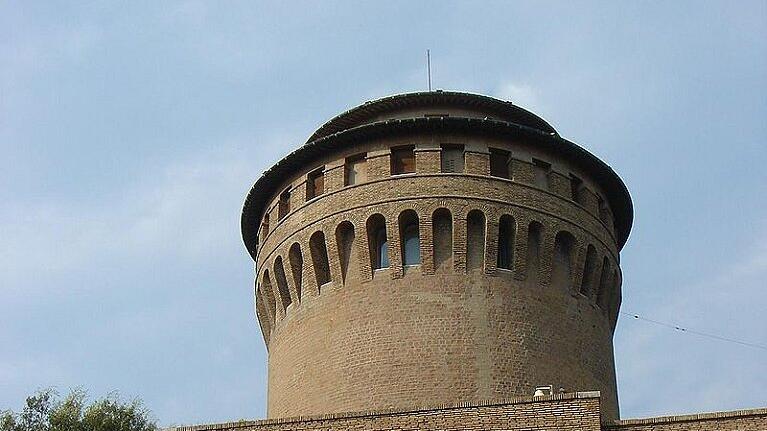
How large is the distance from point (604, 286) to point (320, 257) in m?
6.80

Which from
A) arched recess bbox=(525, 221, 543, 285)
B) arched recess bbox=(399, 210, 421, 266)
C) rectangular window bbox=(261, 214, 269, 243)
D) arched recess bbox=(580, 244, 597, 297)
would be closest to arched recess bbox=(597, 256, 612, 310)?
arched recess bbox=(580, 244, 597, 297)

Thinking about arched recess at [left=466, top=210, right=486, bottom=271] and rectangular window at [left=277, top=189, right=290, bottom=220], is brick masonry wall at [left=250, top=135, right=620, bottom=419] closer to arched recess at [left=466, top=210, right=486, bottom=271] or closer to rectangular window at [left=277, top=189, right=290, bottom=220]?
arched recess at [left=466, top=210, right=486, bottom=271]

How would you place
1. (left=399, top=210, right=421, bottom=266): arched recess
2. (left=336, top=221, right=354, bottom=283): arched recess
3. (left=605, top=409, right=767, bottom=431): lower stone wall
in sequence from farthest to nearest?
(left=336, top=221, right=354, bottom=283): arched recess → (left=399, top=210, right=421, bottom=266): arched recess → (left=605, top=409, right=767, bottom=431): lower stone wall

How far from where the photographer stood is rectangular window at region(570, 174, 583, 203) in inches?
1096

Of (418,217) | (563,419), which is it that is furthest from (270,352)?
(563,419)

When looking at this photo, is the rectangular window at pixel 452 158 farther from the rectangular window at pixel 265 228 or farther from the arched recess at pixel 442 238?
the rectangular window at pixel 265 228

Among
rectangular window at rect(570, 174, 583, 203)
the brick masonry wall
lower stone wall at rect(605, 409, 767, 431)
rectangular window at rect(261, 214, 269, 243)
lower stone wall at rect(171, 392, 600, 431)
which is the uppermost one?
rectangular window at rect(570, 174, 583, 203)

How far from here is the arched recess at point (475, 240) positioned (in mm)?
25609

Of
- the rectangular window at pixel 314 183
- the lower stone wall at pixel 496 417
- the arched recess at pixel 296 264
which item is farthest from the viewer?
the rectangular window at pixel 314 183

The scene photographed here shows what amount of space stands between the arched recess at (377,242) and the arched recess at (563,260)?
12.5 ft

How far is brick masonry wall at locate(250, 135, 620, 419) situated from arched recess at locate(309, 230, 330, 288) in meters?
0.12

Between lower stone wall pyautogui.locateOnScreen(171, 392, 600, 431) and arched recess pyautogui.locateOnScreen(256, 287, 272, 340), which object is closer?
lower stone wall pyautogui.locateOnScreen(171, 392, 600, 431)

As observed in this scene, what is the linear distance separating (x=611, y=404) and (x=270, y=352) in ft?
26.9

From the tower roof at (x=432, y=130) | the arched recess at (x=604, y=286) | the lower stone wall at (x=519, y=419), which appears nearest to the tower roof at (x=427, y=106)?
the tower roof at (x=432, y=130)
